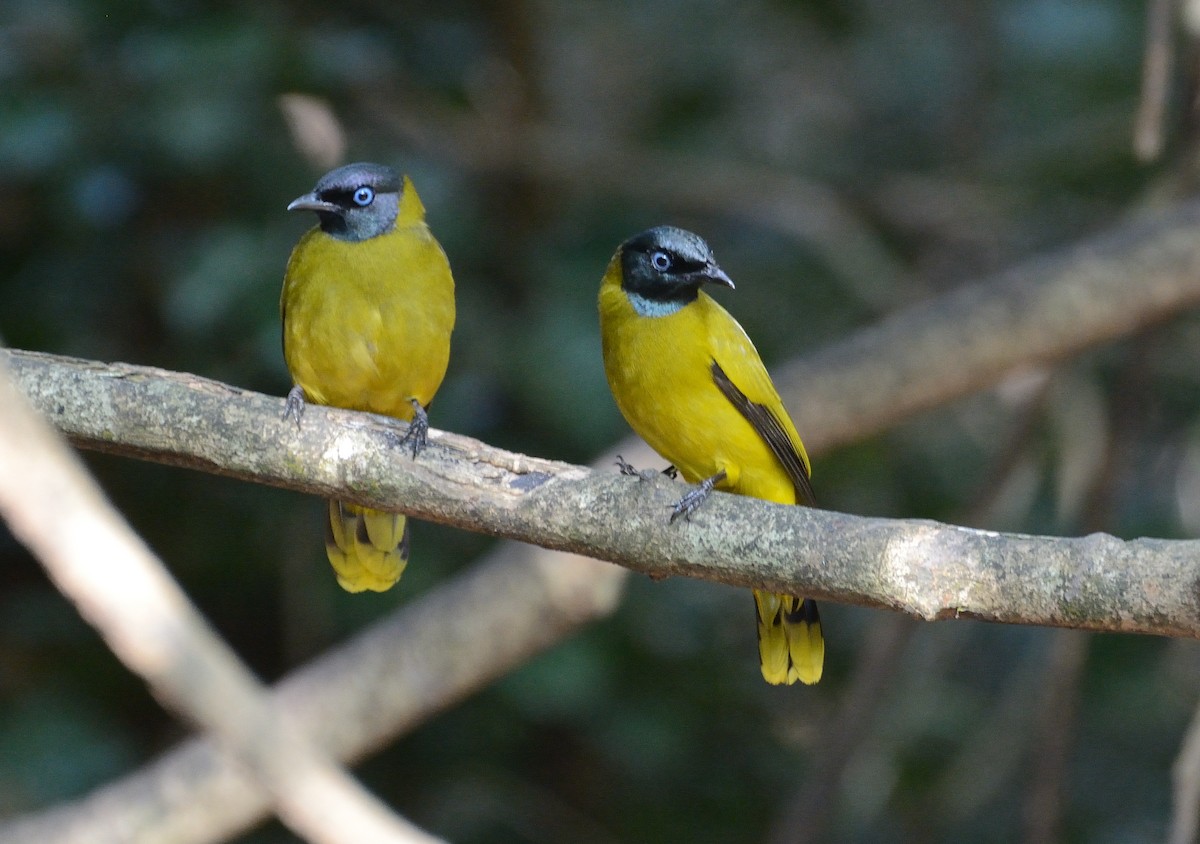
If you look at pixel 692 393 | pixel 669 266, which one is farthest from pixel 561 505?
pixel 669 266

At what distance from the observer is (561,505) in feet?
9.53

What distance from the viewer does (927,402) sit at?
4898 millimetres

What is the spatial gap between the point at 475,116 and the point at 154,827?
2.85 meters

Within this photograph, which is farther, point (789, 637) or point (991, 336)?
point (991, 336)

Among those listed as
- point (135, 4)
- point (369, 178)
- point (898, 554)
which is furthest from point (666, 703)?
point (135, 4)

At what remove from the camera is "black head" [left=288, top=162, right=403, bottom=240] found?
160 inches

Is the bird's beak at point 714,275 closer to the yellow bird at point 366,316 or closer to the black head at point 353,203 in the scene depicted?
the yellow bird at point 366,316

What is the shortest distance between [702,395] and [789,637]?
2.41ft

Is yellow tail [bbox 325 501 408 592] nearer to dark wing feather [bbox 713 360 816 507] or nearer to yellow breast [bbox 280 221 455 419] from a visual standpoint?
yellow breast [bbox 280 221 455 419]

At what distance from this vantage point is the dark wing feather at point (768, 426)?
154 inches

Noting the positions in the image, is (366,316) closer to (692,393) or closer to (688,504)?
(692,393)

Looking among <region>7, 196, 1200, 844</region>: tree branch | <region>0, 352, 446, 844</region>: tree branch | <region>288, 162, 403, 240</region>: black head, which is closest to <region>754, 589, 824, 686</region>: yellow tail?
<region>7, 196, 1200, 844</region>: tree branch

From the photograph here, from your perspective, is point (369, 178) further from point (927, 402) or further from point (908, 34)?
point (908, 34)

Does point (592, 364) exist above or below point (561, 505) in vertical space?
above
